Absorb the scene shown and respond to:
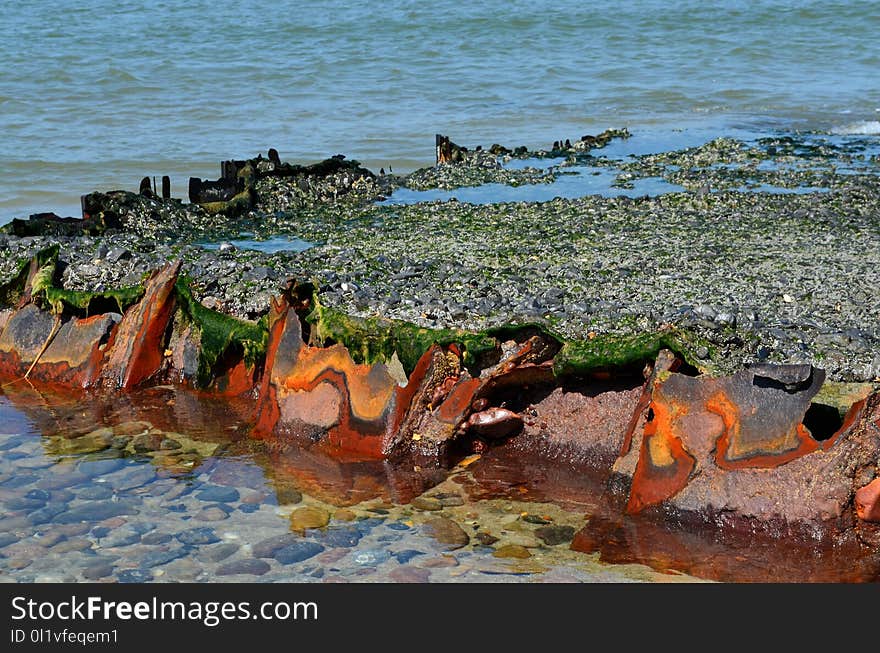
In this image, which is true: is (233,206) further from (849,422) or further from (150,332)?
(849,422)

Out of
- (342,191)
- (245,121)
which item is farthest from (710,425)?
(245,121)

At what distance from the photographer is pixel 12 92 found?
642 inches

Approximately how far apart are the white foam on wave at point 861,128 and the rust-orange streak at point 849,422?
9.87 meters

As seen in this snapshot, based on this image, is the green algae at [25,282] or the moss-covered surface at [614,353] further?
the green algae at [25,282]

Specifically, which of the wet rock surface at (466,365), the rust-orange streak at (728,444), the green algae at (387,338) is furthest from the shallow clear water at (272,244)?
the rust-orange streak at (728,444)

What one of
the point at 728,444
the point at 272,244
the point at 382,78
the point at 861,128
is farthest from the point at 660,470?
the point at 382,78

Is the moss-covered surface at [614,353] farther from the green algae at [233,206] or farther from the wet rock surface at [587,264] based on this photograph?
the green algae at [233,206]

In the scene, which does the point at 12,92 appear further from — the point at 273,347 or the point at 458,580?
the point at 458,580

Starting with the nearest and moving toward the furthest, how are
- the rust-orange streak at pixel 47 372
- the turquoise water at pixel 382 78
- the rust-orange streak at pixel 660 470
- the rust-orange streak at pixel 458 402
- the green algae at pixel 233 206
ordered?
the rust-orange streak at pixel 660 470
the rust-orange streak at pixel 458 402
the rust-orange streak at pixel 47 372
the green algae at pixel 233 206
the turquoise water at pixel 382 78

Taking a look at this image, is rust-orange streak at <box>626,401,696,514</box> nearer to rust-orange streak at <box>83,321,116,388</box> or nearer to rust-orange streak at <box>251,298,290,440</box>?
rust-orange streak at <box>251,298,290,440</box>

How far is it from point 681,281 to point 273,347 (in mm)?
2546

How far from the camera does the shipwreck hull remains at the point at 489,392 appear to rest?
13.0ft

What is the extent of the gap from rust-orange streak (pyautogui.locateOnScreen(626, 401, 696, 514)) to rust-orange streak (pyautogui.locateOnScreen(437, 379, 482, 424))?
83cm

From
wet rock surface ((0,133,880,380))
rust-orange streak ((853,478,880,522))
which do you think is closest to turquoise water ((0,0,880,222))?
wet rock surface ((0,133,880,380))
